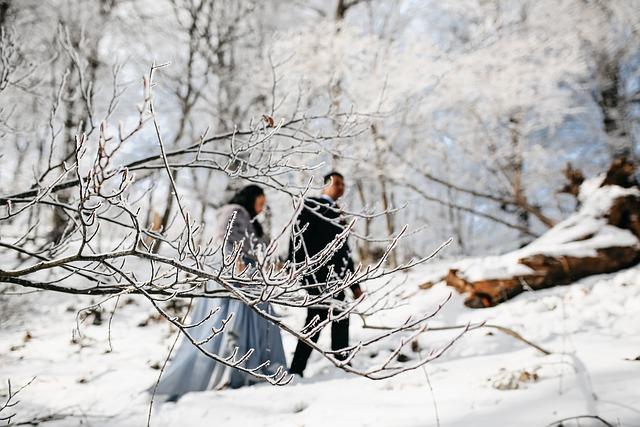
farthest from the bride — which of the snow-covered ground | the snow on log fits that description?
the snow on log

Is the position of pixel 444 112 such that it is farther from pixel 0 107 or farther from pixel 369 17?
pixel 0 107

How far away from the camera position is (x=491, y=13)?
9.82 m

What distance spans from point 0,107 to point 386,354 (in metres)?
3.53

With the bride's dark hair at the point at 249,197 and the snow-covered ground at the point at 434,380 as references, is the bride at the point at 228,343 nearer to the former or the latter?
the bride's dark hair at the point at 249,197

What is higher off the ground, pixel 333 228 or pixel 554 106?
pixel 554 106

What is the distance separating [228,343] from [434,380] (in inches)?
63.7

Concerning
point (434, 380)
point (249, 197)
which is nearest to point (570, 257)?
point (434, 380)

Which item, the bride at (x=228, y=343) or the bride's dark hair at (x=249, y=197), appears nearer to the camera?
the bride at (x=228, y=343)

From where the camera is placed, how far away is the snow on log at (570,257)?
427 centimetres

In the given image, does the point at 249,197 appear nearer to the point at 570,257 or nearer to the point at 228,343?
the point at 228,343

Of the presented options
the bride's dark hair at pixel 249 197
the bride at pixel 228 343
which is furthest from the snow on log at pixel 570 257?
the bride's dark hair at pixel 249 197

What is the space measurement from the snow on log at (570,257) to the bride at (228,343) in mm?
2621

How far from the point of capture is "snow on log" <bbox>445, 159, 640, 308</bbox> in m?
4.27

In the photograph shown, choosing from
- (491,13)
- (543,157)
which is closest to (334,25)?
(491,13)
